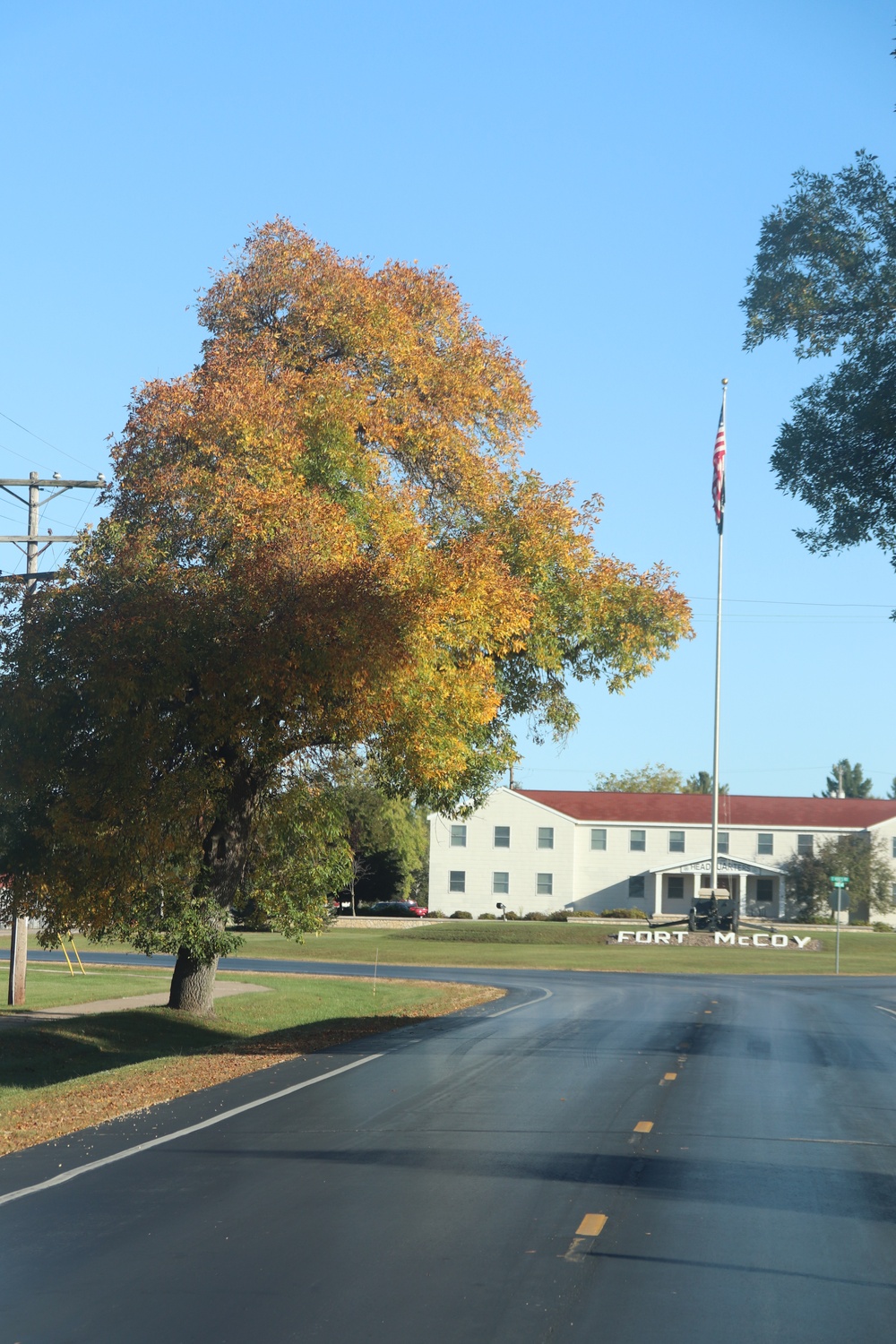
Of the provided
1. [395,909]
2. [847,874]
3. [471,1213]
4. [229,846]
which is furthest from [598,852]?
[471,1213]

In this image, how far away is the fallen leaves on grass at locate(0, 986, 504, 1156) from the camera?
1237 centimetres

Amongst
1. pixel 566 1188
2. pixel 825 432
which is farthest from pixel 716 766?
pixel 566 1188

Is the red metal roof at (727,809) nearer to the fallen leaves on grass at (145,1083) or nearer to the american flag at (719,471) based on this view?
the american flag at (719,471)

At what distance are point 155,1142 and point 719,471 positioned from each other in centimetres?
4160

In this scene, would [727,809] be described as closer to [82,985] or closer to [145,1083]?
[82,985]

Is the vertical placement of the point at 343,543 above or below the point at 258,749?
above

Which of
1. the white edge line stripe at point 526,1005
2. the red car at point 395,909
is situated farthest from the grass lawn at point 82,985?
the red car at point 395,909

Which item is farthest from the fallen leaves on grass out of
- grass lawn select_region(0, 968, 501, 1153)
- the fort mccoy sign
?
the fort mccoy sign

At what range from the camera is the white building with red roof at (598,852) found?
81.2 m

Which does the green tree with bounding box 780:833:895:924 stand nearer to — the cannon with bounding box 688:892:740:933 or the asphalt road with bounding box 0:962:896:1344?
the cannon with bounding box 688:892:740:933

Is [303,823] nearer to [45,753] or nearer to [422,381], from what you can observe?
[45,753]

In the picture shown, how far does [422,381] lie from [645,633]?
5.47m

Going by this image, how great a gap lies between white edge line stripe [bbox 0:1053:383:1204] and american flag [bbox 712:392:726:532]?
120 feet

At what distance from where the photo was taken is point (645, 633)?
22.8 m
